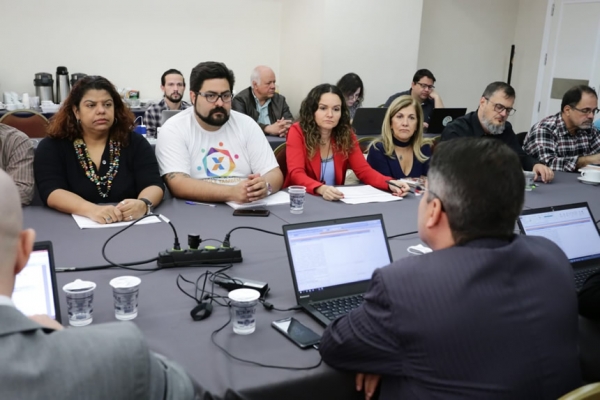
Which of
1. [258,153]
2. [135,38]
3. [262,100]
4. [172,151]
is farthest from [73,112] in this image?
[135,38]

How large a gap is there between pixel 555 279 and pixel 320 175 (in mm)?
2122

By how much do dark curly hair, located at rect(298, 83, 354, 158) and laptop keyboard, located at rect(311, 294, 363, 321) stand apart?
5.55 ft

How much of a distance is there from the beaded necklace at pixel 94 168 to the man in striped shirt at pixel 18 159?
22 cm

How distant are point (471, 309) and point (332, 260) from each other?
0.59 m

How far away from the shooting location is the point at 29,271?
4.59 ft

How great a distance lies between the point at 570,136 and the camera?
396 centimetres

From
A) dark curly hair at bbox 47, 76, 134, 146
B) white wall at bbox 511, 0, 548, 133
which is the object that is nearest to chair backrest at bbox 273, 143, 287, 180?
dark curly hair at bbox 47, 76, 134, 146

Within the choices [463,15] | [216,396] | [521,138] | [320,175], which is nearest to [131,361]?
[216,396]

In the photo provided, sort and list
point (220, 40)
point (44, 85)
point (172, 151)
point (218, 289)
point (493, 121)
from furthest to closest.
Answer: point (220, 40) → point (44, 85) → point (493, 121) → point (172, 151) → point (218, 289)

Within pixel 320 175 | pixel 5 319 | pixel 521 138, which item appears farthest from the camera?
pixel 521 138

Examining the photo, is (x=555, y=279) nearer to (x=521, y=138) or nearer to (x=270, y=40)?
(x=521, y=138)

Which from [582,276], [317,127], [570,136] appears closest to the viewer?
[582,276]

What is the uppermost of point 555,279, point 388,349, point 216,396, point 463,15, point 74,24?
point 463,15

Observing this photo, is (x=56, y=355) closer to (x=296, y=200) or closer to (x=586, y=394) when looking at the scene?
(x=586, y=394)
